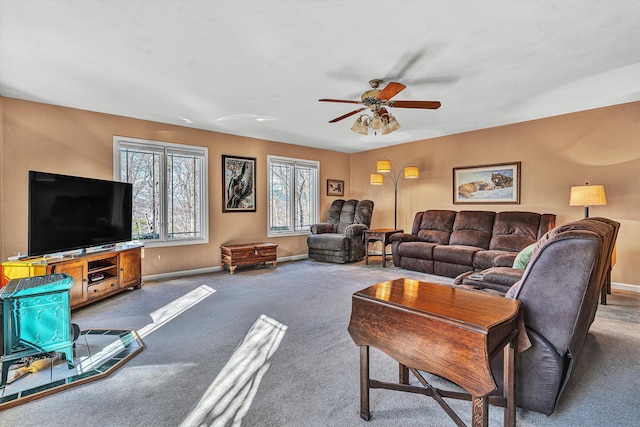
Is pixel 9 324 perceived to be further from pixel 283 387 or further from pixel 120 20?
pixel 120 20

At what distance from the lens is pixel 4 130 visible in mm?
3564

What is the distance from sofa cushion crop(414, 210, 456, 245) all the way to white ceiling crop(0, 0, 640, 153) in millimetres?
1919

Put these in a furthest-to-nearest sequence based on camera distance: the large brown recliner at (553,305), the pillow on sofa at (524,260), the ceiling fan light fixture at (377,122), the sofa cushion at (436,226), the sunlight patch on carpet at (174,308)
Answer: the sofa cushion at (436,226)
the ceiling fan light fixture at (377,122)
the sunlight patch on carpet at (174,308)
the pillow on sofa at (524,260)
the large brown recliner at (553,305)

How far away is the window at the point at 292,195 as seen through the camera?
6.13 meters

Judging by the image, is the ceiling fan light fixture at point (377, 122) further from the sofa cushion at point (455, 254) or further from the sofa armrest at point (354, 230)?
the sofa armrest at point (354, 230)

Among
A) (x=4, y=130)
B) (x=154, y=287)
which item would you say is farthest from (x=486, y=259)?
(x=4, y=130)

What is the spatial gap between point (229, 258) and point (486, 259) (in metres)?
3.89

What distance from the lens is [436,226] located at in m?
5.40

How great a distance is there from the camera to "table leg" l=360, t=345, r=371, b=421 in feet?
5.10

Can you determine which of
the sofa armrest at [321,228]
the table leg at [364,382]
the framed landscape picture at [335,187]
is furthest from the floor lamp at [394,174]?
the table leg at [364,382]

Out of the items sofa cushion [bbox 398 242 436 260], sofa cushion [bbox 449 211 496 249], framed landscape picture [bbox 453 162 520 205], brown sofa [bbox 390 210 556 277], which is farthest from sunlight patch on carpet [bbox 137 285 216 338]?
framed landscape picture [bbox 453 162 520 205]

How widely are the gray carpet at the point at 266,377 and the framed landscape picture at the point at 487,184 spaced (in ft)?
6.87

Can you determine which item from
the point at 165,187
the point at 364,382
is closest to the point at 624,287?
the point at 364,382

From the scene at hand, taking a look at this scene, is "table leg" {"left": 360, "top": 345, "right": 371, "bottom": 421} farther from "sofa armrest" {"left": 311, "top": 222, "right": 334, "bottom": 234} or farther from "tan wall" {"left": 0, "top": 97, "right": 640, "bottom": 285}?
"sofa armrest" {"left": 311, "top": 222, "right": 334, "bottom": 234}
